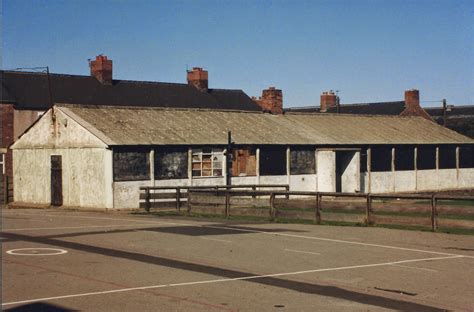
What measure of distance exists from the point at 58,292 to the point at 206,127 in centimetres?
3334

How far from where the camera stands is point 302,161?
47.5 m

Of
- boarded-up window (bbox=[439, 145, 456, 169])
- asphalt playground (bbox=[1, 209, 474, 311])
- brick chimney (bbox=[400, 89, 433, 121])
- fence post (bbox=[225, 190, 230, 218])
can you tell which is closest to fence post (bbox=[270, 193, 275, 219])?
fence post (bbox=[225, 190, 230, 218])

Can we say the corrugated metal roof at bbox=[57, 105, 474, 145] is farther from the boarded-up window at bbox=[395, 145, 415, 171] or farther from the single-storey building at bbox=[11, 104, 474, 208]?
the boarded-up window at bbox=[395, 145, 415, 171]

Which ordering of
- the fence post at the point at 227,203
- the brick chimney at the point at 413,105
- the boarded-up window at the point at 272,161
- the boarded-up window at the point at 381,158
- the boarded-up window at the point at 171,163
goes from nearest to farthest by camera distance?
1. the fence post at the point at 227,203
2. the boarded-up window at the point at 171,163
3. the boarded-up window at the point at 272,161
4. the boarded-up window at the point at 381,158
5. the brick chimney at the point at 413,105

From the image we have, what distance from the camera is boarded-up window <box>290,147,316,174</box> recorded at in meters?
46.9

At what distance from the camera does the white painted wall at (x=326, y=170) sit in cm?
4800

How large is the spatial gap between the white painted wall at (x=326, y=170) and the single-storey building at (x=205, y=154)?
62 mm

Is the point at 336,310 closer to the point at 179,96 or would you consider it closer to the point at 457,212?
the point at 457,212

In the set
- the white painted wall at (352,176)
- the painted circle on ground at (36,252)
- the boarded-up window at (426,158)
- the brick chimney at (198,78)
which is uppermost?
the brick chimney at (198,78)

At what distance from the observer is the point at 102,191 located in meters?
38.5

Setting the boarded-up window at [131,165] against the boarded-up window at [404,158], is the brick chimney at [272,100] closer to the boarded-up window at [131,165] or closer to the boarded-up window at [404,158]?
the boarded-up window at [404,158]

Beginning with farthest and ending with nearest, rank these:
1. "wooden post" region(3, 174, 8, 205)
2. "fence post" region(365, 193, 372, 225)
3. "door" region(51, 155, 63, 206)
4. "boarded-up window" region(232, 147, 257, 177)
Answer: "wooden post" region(3, 174, 8, 205) < "boarded-up window" region(232, 147, 257, 177) < "door" region(51, 155, 63, 206) < "fence post" region(365, 193, 372, 225)

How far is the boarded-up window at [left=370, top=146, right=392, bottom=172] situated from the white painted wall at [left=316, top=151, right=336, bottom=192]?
173 inches

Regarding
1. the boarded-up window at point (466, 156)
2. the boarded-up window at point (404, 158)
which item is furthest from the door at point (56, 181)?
the boarded-up window at point (466, 156)
